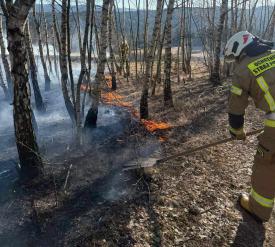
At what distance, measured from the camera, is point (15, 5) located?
4.43m

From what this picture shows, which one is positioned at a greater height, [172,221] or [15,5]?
[15,5]

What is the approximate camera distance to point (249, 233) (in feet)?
14.8

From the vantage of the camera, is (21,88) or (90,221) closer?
(90,221)

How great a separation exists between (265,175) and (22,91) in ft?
13.2

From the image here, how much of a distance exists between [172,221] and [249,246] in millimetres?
1130

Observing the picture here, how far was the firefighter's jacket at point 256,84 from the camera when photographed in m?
4.25

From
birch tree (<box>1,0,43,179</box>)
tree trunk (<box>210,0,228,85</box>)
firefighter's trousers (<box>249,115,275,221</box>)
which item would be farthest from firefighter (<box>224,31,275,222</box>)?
tree trunk (<box>210,0,228,85</box>)

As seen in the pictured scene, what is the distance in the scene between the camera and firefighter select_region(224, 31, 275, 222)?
4.27 m

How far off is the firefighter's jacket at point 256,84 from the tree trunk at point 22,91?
10.7 feet

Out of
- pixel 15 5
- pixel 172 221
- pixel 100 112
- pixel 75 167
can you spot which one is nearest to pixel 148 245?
pixel 172 221

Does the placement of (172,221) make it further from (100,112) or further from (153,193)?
(100,112)

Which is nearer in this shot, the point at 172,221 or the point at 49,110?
the point at 172,221

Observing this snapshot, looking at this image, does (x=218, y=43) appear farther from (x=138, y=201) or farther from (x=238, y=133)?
(x=138, y=201)

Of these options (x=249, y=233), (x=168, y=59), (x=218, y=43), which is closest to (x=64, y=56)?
(x=168, y=59)
